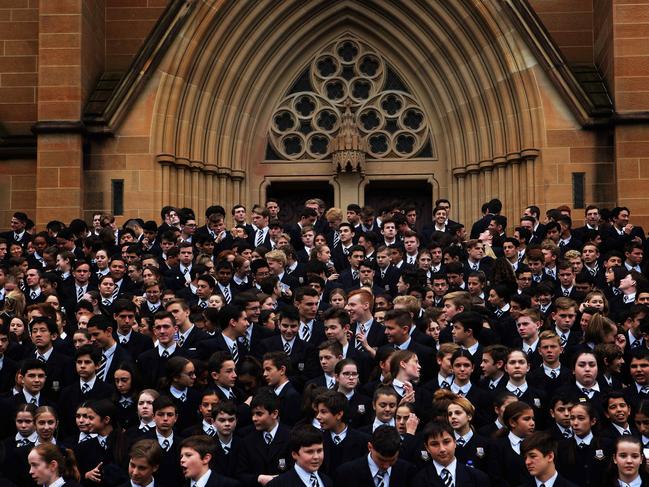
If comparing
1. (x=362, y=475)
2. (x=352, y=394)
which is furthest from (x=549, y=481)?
(x=352, y=394)

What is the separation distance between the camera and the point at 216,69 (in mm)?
21391

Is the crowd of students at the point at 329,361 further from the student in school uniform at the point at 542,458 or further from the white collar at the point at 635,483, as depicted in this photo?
the white collar at the point at 635,483

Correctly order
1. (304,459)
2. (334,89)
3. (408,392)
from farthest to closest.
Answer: (334,89) < (408,392) < (304,459)

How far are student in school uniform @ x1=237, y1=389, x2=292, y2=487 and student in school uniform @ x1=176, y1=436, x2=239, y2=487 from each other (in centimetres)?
51

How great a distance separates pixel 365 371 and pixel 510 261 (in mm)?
4136

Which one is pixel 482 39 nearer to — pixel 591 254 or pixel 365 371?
pixel 591 254

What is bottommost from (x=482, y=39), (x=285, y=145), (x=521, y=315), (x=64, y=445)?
(x=64, y=445)

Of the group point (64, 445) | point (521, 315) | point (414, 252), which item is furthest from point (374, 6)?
point (64, 445)

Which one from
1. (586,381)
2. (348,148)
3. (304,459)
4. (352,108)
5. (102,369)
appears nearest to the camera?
(304,459)

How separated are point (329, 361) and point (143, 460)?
7.32ft

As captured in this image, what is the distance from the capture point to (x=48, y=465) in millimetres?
9914

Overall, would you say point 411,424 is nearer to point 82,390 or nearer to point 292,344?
point 292,344

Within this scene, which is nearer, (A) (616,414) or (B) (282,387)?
(A) (616,414)

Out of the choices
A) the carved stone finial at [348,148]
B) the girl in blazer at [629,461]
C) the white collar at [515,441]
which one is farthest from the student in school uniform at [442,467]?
the carved stone finial at [348,148]
